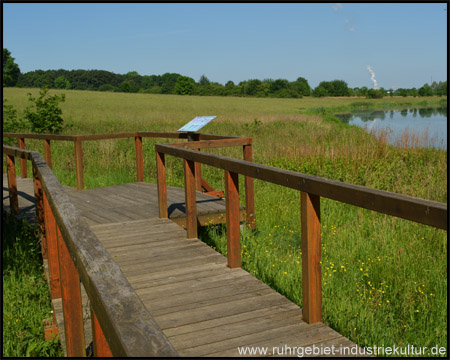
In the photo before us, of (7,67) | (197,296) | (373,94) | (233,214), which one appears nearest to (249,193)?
(233,214)

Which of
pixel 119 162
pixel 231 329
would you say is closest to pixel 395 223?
pixel 231 329

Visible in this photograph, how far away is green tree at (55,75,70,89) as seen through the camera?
371 ft

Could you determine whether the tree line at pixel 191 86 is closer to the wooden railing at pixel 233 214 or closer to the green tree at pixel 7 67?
the green tree at pixel 7 67

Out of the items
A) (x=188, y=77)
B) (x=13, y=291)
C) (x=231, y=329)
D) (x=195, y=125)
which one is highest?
(x=188, y=77)

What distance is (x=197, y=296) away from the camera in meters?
3.39

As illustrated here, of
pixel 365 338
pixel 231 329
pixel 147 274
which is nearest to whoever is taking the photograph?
pixel 231 329

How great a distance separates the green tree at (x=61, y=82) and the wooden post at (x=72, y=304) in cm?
11757

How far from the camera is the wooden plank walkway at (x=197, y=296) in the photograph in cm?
273

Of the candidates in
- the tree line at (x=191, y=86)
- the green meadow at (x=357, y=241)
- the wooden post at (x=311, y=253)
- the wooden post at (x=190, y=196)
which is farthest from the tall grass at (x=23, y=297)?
the tree line at (x=191, y=86)

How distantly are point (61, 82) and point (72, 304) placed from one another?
11945 cm

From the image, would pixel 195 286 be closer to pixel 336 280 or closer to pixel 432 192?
pixel 336 280

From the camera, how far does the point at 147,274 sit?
3877 mm

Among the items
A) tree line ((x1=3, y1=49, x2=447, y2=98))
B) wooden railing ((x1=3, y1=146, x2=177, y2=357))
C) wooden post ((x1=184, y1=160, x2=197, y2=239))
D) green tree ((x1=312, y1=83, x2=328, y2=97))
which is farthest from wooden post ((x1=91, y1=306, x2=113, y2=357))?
green tree ((x1=312, y1=83, x2=328, y2=97))

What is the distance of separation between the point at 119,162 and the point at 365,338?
9203mm
